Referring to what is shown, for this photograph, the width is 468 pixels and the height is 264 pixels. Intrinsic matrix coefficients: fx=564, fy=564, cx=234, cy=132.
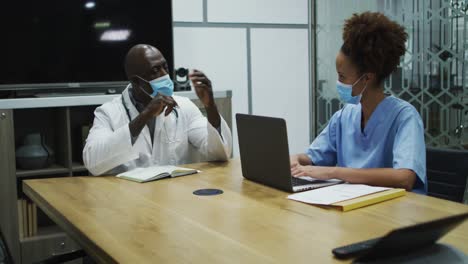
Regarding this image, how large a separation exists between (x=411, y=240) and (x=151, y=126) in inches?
64.9

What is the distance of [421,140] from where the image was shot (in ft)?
6.07

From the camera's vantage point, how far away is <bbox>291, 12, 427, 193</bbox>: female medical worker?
1.81 meters

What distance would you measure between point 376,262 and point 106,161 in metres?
1.41

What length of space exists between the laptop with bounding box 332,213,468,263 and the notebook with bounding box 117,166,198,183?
3.87 ft

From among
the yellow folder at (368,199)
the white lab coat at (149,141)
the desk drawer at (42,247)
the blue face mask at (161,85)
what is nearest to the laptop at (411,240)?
the yellow folder at (368,199)

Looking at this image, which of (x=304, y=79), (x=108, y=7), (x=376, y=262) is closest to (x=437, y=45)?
(x=304, y=79)

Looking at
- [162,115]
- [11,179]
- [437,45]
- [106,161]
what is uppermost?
[437,45]

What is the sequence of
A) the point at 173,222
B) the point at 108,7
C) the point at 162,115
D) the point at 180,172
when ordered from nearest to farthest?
1. the point at 173,222
2. the point at 180,172
3. the point at 162,115
4. the point at 108,7

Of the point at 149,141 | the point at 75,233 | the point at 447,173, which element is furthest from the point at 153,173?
the point at 447,173

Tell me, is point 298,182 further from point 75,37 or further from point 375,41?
point 75,37

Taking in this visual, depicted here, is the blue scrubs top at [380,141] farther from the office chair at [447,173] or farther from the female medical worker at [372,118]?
the office chair at [447,173]

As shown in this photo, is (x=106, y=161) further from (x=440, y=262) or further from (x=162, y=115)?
(x=440, y=262)

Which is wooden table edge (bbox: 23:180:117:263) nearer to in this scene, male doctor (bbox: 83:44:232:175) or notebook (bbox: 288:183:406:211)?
male doctor (bbox: 83:44:232:175)

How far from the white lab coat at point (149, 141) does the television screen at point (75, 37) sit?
1019 mm
